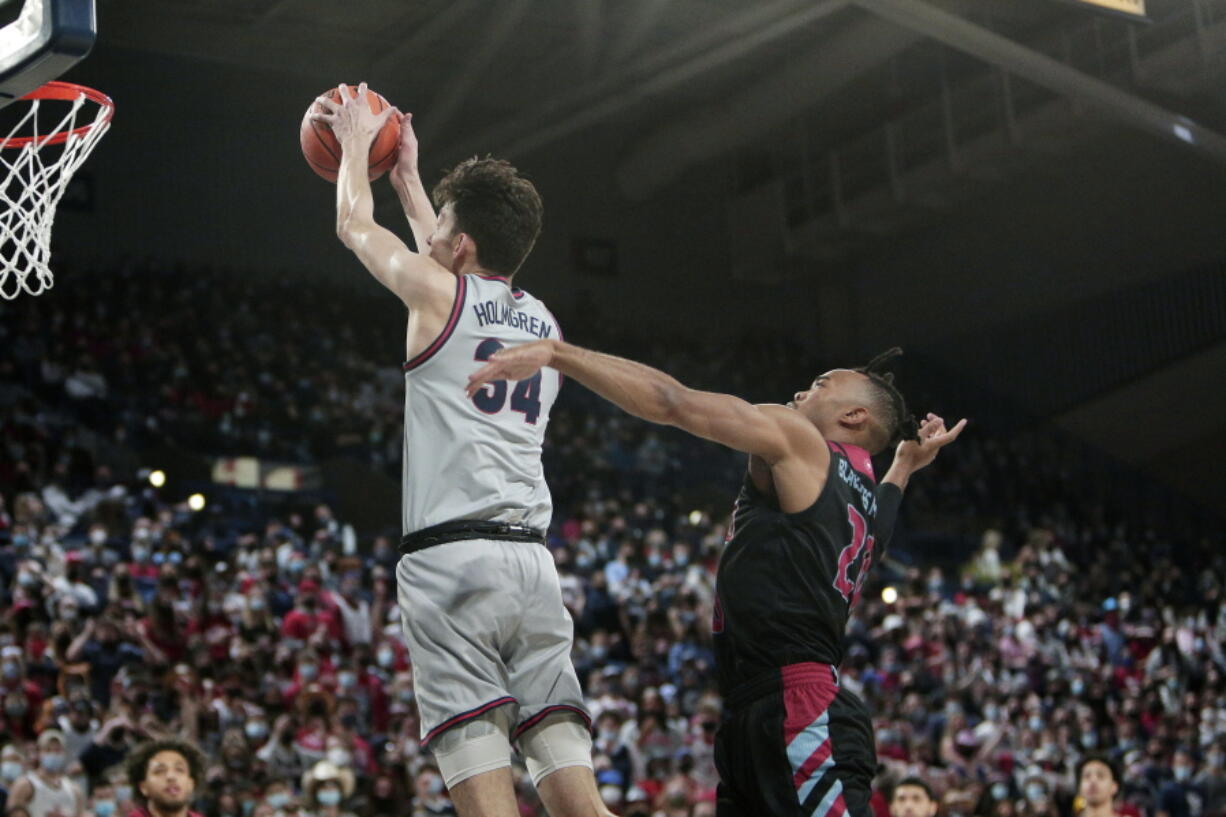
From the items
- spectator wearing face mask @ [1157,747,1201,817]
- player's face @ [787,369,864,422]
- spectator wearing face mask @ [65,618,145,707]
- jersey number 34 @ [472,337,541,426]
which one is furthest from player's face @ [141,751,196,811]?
spectator wearing face mask @ [1157,747,1201,817]

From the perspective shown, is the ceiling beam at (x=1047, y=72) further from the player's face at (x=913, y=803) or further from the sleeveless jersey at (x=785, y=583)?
the sleeveless jersey at (x=785, y=583)

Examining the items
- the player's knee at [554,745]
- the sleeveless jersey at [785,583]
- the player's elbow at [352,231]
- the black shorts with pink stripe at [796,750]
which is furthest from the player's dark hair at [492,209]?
the black shorts with pink stripe at [796,750]

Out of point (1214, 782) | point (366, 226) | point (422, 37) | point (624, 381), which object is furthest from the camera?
point (422, 37)

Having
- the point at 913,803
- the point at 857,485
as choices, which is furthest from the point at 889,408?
the point at 913,803

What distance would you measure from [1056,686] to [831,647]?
1292 centimetres

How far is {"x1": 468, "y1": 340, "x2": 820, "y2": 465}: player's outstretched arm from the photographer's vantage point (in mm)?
3684

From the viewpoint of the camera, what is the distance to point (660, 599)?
15.4 m

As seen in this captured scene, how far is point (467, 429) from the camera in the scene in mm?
4137

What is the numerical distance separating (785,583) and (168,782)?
3172mm

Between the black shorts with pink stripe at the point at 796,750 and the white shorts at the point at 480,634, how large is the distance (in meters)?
0.45

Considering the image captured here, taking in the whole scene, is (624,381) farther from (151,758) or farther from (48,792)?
(48,792)

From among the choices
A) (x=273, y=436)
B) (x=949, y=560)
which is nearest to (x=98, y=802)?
(x=273, y=436)

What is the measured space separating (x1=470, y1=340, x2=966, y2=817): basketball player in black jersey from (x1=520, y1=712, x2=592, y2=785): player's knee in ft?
1.46

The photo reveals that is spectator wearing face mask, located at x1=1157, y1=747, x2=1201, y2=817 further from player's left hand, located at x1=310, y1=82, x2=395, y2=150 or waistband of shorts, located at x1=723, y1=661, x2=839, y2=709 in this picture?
player's left hand, located at x1=310, y1=82, x2=395, y2=150
